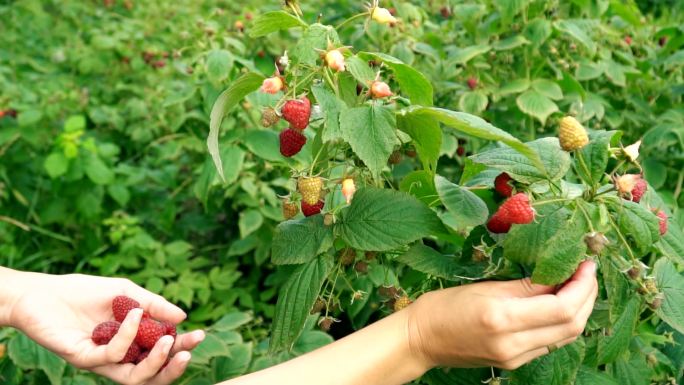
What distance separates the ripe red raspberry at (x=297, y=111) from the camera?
101 centimetres

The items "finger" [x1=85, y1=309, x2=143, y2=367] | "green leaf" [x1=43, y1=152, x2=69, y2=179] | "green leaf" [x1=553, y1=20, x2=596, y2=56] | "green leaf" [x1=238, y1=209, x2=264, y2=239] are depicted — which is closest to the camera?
"finger" [x1=85, y1=309, x2=143, y2=367]

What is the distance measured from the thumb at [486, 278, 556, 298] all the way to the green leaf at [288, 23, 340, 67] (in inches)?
15.8

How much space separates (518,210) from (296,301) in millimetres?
381

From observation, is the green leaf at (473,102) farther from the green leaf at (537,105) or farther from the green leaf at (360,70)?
the green leaf at (360,70)

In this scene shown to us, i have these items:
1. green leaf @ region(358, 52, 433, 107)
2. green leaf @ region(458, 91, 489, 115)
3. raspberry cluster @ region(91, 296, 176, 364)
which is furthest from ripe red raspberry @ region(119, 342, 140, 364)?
green leaf @ region(458, 91, 489, 115)

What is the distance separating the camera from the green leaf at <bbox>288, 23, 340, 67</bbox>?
1.01 meters

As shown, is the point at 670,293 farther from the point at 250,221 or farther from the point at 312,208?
the point at 250,221

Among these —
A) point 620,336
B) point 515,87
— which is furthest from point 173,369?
point 515,87

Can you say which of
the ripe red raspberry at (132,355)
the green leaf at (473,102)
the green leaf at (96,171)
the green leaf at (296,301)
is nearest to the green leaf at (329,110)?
the green leaf at (296,301)

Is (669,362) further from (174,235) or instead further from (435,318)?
(174,235)

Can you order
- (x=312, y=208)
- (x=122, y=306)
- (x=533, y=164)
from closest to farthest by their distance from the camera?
1. (x=533, y=164)
2. (x=312, y=208)
3. (x=122, y=306)

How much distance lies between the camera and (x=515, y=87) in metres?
2.05

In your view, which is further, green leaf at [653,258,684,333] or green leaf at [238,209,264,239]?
green leaf at [238,209,264,239]

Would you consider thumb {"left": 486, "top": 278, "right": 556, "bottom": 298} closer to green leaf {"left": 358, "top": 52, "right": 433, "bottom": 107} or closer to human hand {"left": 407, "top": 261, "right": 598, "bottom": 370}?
human hand {"left": 407, "top": 261, "right": 598, "bottom": 370}
